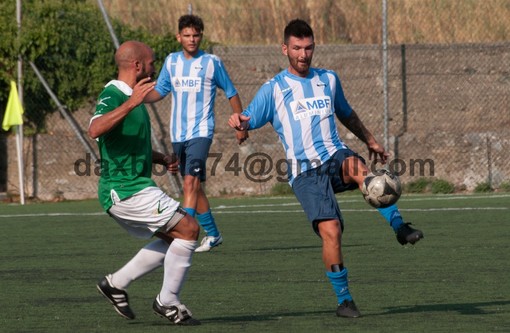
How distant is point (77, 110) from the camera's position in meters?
19.4

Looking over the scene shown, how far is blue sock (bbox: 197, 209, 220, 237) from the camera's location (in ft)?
37.4

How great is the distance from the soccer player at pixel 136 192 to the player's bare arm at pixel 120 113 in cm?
11

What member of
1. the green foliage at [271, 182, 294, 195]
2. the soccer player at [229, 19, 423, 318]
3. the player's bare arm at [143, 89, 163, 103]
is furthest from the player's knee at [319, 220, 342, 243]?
the green foliage at [271, 182, 294, 195]

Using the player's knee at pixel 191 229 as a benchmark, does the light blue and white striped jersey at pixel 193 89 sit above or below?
above

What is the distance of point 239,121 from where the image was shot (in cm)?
758

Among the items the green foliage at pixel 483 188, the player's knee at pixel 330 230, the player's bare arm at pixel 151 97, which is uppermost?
the player's bare arm at pixel 151 97

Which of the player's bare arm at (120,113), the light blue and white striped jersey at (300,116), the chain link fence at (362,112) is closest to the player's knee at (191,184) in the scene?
the light blue and white striped jersey at (300,116)

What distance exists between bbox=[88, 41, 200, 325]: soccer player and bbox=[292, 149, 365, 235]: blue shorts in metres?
0.84

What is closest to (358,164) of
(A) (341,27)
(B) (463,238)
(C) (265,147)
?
(B) (463,238)

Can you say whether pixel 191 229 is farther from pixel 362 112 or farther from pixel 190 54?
pixel 362 112

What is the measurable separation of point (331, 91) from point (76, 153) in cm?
1172

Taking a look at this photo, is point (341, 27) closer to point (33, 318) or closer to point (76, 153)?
point (76, 153)

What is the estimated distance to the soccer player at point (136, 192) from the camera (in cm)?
690

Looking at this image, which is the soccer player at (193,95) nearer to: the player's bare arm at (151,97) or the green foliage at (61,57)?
the player's bare arm at (151,97)
